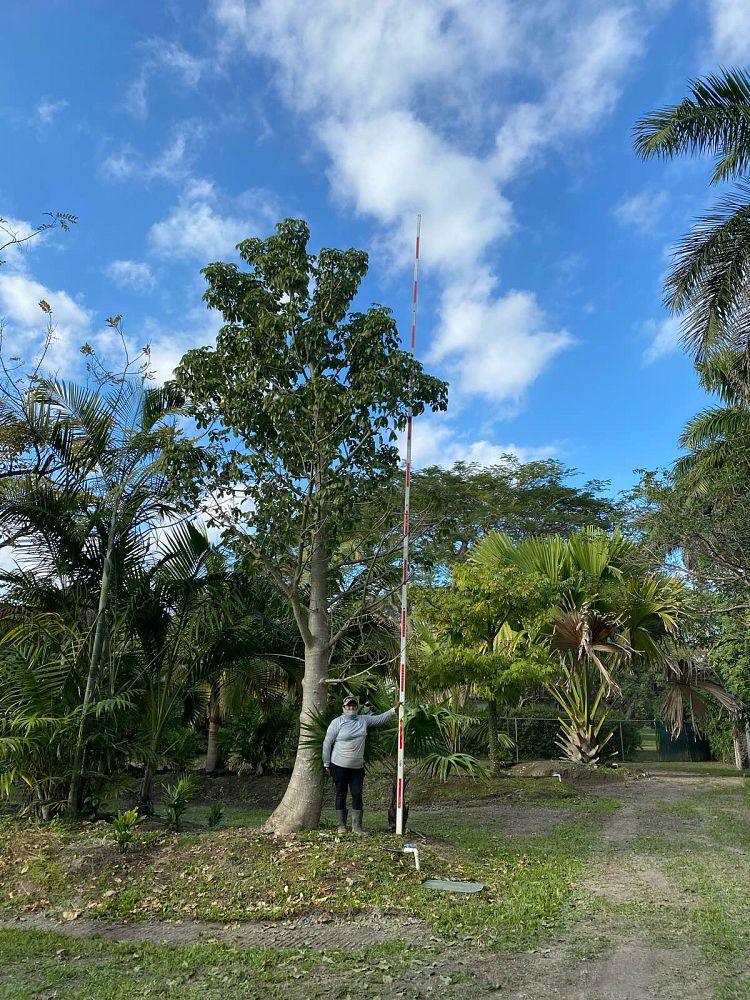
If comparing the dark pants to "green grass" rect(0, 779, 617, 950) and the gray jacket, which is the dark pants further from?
"green grass" rect(0, 779, 617, 950)

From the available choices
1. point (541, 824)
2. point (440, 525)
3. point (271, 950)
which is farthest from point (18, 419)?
point (541, 824)

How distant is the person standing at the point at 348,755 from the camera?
809 cm

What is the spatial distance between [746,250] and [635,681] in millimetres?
21570

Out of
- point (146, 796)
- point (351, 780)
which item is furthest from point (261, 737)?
point (351, 780)

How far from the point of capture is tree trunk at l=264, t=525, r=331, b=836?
8.58 m

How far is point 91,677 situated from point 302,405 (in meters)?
4.05

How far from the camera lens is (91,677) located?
8.80 meters

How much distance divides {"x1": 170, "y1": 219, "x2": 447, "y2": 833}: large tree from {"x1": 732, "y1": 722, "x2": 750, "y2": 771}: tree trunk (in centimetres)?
1812

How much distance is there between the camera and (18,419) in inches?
381

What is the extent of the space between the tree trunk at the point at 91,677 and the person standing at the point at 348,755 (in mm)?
2794

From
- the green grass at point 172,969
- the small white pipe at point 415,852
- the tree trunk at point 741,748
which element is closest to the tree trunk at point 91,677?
the green grass at point 172,969

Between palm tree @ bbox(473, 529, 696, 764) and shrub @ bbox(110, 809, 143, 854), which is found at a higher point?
palm tree @ bbox(473, 529, 696, 764)

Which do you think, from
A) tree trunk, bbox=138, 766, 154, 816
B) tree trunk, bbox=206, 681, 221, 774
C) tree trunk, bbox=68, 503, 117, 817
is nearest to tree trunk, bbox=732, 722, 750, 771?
tree trunk, bbox=206, 681, 221, 774

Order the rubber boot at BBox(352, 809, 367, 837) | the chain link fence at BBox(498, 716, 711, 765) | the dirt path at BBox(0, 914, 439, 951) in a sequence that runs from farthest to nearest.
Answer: the chain link fence at BBox(498, 716, 711, 765) < the rubber boot at BBox(352, 809, 367, 837) < the dirt path at BBox(0, 914, 439, 951)
